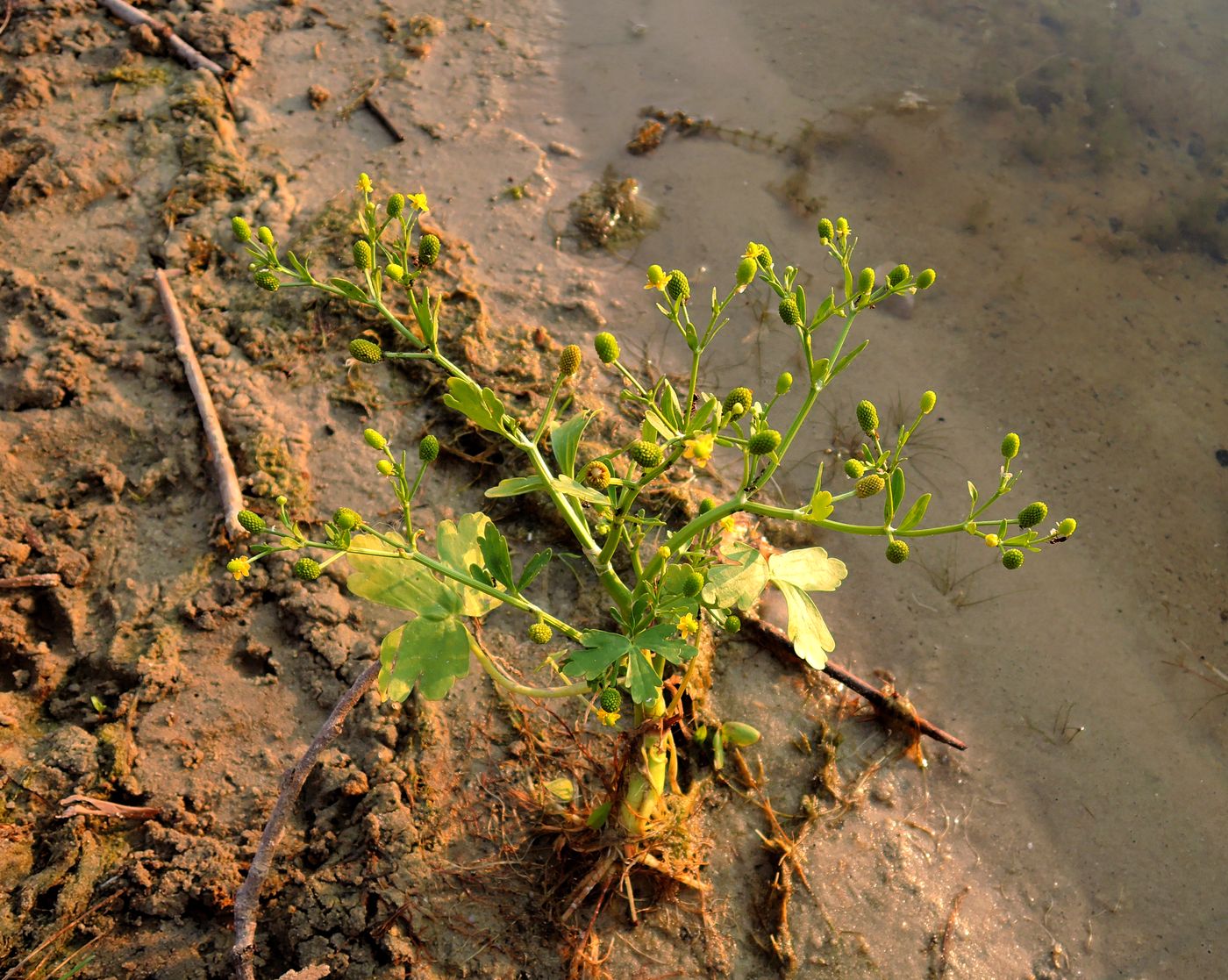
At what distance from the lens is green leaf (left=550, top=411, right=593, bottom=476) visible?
91.6 inches

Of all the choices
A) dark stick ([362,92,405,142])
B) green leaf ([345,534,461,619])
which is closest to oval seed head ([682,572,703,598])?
green leaf ([345,534,461,619])

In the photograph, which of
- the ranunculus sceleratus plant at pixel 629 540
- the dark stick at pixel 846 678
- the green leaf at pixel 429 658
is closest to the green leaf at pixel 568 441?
the ranunculus sceleratus plant at pixel 629 540

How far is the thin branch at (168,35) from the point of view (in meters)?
4.77

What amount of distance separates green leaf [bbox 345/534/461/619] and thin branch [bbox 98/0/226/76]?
3630 millimetres

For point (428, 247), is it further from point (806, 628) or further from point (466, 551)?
point (806, 628)

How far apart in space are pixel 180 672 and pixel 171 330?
4.88 ft

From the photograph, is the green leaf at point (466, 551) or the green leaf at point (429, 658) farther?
the green leaf at point (466, 551)

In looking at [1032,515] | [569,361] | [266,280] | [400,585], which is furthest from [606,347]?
[1032,515]

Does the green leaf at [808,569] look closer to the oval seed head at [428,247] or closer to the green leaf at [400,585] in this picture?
the green leaf at [400,585]

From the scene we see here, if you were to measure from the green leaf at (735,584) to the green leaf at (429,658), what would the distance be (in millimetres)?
A: 615

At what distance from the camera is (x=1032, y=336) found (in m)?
4.44

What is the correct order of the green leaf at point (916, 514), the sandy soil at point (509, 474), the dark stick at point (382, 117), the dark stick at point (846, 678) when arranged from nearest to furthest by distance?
the green leaf at point (916, 514) → the sandy soil at point (509, 474) → the dark stick at point (846, 678) → the dark stick at point (382, 117)

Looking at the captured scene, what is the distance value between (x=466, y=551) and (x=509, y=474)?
3.67ft

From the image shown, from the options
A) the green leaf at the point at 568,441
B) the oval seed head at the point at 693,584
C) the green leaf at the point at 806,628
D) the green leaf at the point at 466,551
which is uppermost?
the green leaf at the point at 568,441
